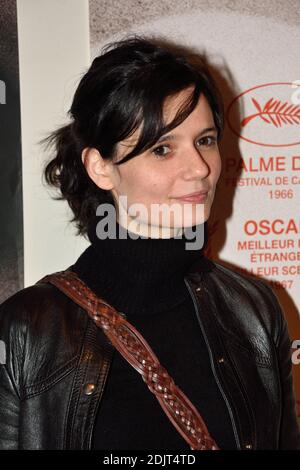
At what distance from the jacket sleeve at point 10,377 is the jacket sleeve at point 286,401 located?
56 centimetres

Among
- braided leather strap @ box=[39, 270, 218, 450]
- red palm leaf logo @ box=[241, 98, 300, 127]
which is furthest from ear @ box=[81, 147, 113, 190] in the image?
red palm leaf logo @ box=[241, 98, 300, 127]

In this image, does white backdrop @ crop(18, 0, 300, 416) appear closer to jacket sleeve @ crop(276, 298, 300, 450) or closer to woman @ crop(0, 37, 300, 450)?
woman @ crop(0, 37, 300, 450)

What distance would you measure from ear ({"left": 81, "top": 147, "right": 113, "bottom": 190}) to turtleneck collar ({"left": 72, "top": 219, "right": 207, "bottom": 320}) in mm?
111

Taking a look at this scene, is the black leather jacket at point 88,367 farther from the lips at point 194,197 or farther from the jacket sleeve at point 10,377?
the lips at point 194,197

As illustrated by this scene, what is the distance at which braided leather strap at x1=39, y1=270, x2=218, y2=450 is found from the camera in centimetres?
122

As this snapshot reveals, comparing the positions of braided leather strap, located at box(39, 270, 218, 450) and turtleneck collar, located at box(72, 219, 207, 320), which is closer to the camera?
braided leather strap, located at box(39, 270, 218, 450)

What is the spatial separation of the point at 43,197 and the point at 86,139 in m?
0.43

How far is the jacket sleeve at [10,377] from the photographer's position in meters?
1.25

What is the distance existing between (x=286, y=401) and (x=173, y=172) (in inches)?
22.1

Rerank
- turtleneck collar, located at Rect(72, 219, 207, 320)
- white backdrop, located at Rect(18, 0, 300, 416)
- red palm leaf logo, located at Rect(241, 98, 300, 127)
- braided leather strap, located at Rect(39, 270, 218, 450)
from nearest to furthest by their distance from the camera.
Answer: braided leather strap, located at Rect(39, 270, 218, 450), turtleneck collar, located at Rect(72, 219, 207, 320), white backdrop, located at Rect(18, 0, 300, 416), red palm leaf logo, located at Rect(241, 98, 300, 127)

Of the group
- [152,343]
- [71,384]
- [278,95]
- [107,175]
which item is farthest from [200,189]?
[278,95]

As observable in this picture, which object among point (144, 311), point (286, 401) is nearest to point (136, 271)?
point (144, 311)

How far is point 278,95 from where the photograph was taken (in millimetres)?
1922

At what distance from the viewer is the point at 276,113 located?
76.0 inches
